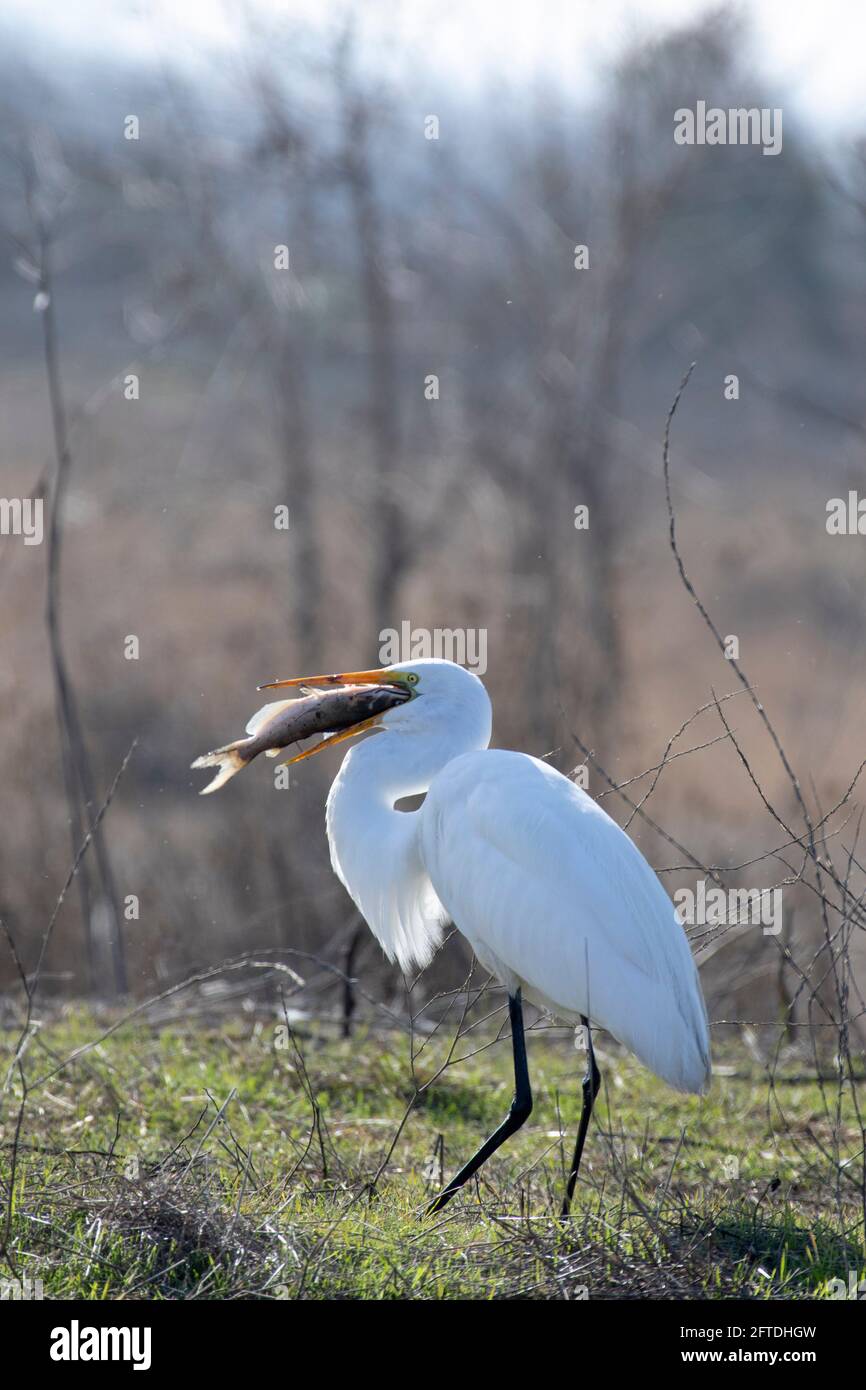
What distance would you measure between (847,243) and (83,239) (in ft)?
33.0

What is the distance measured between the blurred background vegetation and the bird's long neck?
2061 mm

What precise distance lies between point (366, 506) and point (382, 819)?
6.72 m

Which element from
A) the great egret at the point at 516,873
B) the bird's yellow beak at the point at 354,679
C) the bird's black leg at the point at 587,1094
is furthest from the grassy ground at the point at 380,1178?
the bird's yellow beak at the point at 354,679

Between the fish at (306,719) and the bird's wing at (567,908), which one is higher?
the fish at (306,719)

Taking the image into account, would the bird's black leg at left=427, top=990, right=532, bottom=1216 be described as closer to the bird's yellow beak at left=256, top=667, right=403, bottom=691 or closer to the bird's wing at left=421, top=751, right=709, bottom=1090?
the bird's wing at left=421, top=751, right=709, bottom=1090

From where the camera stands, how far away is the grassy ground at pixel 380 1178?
9.93 feet

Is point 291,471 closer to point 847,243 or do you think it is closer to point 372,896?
point 372,896

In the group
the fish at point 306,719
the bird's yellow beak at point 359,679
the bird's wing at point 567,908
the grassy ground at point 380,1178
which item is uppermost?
the bird's yellow beak at point 359,679

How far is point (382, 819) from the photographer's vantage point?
4.31 metres

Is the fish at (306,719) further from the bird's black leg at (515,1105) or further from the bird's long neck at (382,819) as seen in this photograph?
the bird's black leg at (515,1105)

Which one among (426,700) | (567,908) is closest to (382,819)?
(426,700)

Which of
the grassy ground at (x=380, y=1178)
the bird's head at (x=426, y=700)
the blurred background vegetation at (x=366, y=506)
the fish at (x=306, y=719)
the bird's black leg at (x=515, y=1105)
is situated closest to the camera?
the grassy ground at (x=380, y=1178)
